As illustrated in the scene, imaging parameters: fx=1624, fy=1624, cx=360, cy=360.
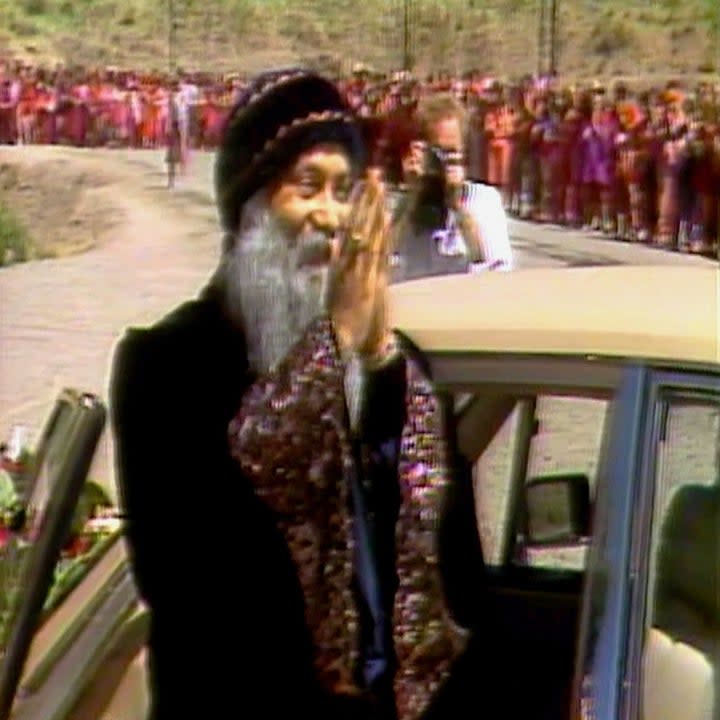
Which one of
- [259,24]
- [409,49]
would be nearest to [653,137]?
[409,49]

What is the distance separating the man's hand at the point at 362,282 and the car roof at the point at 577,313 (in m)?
0.04

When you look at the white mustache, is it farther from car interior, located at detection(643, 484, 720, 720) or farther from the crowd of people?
car interior, located at detection(643, 484, 720, 720)

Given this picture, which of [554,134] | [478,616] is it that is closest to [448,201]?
[554,134]

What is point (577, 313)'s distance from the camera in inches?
92.6

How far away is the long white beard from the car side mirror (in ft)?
1.62

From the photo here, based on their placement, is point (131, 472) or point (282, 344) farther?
point (282, 344)

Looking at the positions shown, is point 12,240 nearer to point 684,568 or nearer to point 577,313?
point 577,313

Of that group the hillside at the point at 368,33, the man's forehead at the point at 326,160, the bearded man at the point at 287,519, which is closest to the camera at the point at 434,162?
the hillside at the point at 368,33

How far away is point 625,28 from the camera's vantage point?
3.33 m

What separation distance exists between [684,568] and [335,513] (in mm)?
521

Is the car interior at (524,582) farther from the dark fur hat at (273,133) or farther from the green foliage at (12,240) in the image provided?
the green foliage at (12,240)

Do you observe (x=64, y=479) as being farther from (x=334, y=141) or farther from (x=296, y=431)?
(x=334, y=141)

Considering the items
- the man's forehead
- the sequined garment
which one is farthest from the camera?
the sequined garment

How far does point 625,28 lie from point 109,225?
126 cm
